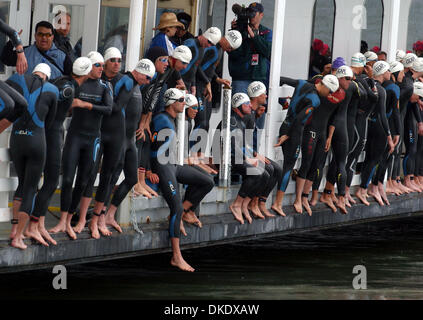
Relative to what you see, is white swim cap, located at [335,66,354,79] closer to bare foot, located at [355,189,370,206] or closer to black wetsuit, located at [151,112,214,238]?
bare foot, located at [355,189,370,206]

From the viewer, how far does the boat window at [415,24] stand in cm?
1767

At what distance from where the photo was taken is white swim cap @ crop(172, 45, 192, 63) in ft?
36.9

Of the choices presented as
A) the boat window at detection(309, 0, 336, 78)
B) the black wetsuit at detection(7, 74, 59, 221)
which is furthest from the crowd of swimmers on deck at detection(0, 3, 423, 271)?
the boat window at detection(309, 0, 336, 78)

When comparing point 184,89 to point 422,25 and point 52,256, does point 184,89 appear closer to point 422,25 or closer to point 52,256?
point 52,256

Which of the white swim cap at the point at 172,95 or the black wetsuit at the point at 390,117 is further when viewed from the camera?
the black wetsuit at the point at 390,117

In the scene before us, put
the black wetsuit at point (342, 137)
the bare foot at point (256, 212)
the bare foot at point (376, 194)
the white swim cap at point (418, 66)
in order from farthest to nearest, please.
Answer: the white swim cap at point (418, 66), the bare foot at point (376, 194), the black wetsuit at point (342, 137), the bare foot at point (256, 212)

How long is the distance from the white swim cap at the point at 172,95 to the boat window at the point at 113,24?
1.24 metres

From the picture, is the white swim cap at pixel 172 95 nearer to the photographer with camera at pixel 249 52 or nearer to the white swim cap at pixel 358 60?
the photographer with camera at pixel 249 52

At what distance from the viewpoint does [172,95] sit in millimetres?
11047

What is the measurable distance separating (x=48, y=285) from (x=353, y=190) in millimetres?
4597

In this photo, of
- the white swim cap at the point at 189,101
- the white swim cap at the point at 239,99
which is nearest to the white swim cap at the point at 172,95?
the white swim cap at the point at 189,101

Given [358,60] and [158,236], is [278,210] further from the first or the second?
[358,60]

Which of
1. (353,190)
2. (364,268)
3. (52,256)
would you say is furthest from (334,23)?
(52,256)
